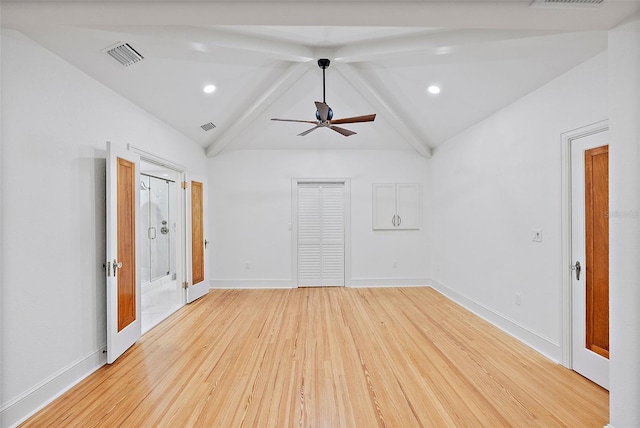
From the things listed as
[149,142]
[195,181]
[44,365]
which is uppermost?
[149,142]

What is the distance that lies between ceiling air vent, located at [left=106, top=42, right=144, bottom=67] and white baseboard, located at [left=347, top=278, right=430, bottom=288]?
4450mm

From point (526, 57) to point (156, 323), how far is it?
191 inches

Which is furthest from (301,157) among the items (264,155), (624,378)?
(624,378)

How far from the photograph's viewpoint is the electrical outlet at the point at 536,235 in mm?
2865

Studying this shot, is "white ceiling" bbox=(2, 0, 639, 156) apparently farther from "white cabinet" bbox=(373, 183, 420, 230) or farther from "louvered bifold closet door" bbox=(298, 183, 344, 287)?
"louvered bifold closet door" bbox=(298, 183, 344, 287)

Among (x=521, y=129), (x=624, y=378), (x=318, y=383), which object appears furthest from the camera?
(x=521, y=129)

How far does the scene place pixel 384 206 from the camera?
5469mm

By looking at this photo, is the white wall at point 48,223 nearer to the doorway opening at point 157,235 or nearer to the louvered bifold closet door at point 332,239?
the doorway opening at point 157,235

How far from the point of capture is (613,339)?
1740 mm

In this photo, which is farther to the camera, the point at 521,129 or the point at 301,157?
the point at 301,157

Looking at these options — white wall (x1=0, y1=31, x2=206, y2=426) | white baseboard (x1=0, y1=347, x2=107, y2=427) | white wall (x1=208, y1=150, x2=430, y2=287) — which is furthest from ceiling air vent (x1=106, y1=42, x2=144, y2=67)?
white wall (x1=208, y1=150, x2=430, y2=287)

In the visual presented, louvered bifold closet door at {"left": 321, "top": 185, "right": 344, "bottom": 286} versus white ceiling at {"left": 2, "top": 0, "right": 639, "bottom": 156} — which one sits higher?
white ceiling at {"left": 2, "top": 0, "right": 639, "bottom": 156}

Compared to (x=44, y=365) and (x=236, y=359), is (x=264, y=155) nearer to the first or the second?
(x=236, y=359)

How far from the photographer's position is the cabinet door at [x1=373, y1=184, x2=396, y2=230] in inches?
215
